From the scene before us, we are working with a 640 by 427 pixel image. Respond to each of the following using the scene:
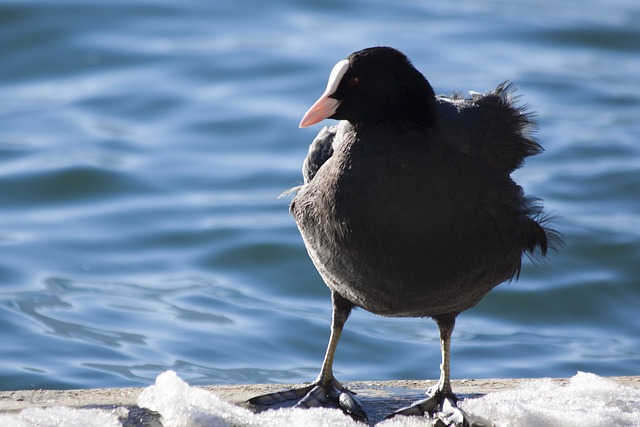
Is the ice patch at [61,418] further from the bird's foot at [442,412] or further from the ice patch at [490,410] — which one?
the bird's foot at [442,412]

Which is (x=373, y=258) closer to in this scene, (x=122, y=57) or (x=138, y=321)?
(x=138, y=321)

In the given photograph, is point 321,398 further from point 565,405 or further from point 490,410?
point 565,405

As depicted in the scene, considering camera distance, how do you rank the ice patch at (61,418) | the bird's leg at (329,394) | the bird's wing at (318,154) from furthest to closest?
the bird's wing at (318,154)
the bird's leg at (329,394)
the ice patch at (61,418)

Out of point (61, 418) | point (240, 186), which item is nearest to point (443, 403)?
point (61, 418)

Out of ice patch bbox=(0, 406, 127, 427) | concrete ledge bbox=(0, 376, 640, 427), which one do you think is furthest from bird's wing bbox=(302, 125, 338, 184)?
ice patch bbox=(0, 406, 127, 427)

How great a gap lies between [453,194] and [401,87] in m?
0.43

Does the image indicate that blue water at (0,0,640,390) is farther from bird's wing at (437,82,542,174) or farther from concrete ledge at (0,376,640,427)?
bird's wing at (437,82,542,174)

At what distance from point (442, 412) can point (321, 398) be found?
20.9 inches

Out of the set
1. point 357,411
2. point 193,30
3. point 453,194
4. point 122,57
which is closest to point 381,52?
point 453,194

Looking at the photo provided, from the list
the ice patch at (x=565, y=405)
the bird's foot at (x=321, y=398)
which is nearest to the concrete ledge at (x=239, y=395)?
the bird's foot at (x=321, y=398)

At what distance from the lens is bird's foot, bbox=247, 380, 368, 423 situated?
429cm

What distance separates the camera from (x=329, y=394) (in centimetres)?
452

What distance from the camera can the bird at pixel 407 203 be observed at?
153 inches

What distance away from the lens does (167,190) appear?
904cm
